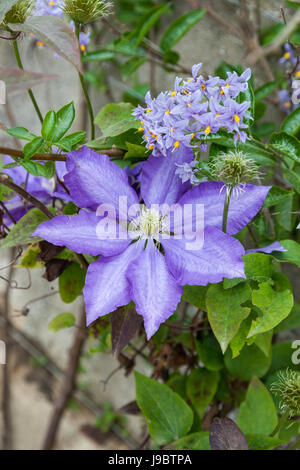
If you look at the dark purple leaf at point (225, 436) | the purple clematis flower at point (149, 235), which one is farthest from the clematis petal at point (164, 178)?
the dark purple leaf at point (225, 436)

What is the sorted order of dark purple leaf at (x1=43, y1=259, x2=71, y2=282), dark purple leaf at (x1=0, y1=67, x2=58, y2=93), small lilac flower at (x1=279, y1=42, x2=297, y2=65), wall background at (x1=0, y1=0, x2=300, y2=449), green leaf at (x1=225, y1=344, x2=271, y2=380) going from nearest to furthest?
1. dark purple leaf at (x1=0, y1=67, x2=58, y2=93)
2. dark purple leaf at (x1=43, y1=259, x2=71, y2=282)
3. green leaf at (x1=225, y1=344, x2=271, y2=380)
4. small lilac flower at (x1=279, y1=42, x2=297, y2=65)
5. wall background at (x1=0, y1=0, x2=300, y2=449)

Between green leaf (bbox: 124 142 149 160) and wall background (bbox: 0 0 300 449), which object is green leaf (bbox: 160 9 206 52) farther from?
green leaf (bbox: 124 142 149 160)

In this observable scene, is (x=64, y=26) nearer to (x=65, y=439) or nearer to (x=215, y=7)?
(x=215, y=7)

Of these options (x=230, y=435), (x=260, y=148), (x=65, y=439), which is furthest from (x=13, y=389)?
(x=260, y=148)

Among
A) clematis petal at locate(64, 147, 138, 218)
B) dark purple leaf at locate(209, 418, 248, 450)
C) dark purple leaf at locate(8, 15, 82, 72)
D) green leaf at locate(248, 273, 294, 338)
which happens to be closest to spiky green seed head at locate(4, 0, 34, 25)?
dark purple leaf at locate(8, 15, 82, 72)

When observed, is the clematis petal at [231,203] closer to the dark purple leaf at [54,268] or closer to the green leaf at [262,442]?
the dark purple leaf at [54,268]

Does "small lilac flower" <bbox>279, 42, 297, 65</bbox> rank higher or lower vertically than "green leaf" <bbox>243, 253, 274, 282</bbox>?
higher

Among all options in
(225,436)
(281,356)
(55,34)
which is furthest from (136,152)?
(281,356)
